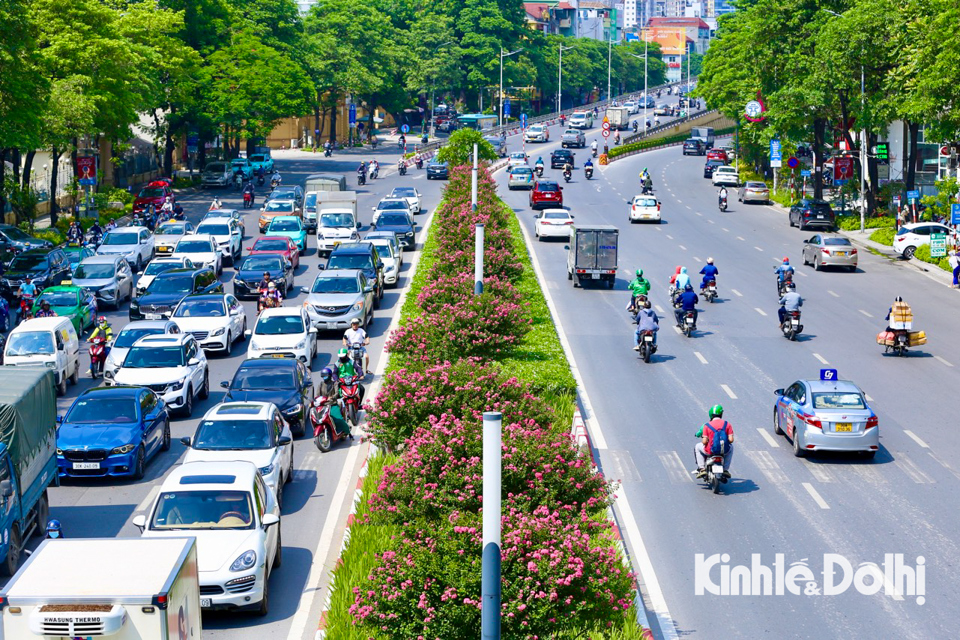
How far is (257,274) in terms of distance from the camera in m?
42.3

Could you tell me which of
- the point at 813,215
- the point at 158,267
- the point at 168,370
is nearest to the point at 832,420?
the point at 168,370

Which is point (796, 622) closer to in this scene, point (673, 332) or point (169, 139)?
point (673, 332)

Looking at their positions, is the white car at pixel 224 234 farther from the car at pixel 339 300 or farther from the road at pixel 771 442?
the car at pixel 339 300

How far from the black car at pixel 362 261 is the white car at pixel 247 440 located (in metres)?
18.7

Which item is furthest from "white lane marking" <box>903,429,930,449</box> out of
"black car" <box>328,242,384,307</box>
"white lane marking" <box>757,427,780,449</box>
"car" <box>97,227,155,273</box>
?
"car" <box>97,227,155,273</box>

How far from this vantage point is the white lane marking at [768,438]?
24.3 meters

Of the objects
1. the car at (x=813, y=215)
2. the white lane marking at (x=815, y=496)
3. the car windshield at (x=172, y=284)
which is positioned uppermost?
the car at (x=813, y=215)

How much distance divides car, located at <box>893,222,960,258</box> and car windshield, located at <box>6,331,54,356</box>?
36164 millimetres

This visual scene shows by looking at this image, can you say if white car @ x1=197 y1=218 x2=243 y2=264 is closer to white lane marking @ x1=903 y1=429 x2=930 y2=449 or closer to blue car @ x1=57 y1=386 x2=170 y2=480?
blue car @ x1=57 y1=386 x2=170 y2=480

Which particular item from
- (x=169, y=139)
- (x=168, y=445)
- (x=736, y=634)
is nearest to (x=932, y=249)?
(x=168, y=445)

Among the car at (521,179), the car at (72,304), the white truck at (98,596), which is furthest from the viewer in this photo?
the car at (521,179)

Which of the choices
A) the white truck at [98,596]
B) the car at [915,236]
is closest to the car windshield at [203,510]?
the white truck at [98,596]

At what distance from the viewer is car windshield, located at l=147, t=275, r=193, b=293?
38.2 m

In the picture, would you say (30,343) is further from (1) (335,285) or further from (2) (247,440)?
(2) (247,440)
